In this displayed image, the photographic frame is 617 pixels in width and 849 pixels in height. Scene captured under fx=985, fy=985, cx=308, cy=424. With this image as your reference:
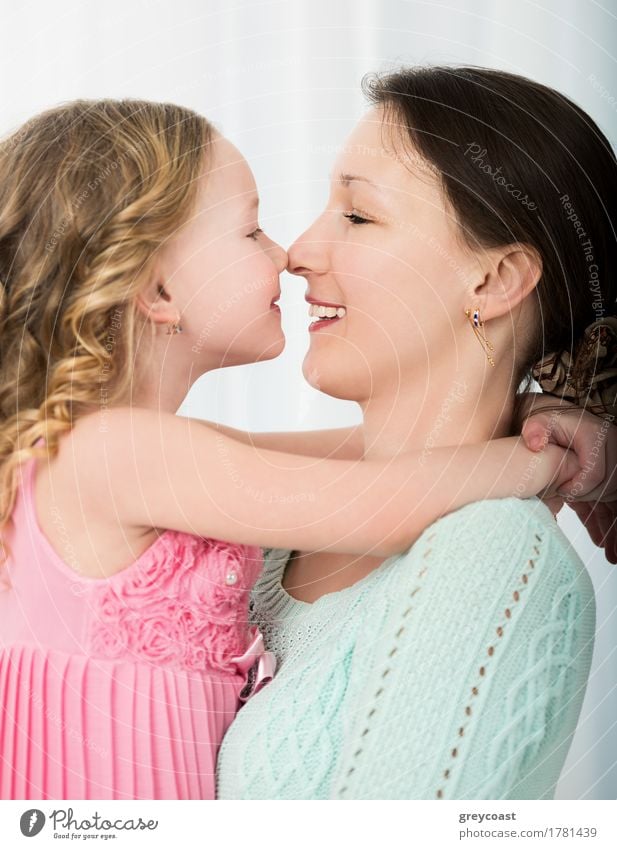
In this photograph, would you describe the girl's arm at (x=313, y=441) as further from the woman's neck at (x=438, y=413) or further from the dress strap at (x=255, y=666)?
the dress strap at (x=255, y=666)

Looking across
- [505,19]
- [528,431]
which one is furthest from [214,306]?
[505,19]

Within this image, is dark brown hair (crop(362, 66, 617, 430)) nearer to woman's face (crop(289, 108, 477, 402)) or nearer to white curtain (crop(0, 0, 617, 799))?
woman's face (crop(289, 108, 477, 402))

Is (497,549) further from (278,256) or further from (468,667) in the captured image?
(278,256)

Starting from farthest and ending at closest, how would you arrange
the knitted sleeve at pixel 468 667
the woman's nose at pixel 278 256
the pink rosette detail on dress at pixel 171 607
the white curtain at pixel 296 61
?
1. the white curtain at pixel 296 61
2. the woman's nose at pixel 278 256
3. the pink rosette detail on dress at pixel 171 607
4. the knitted sleeve at pixel 468 667

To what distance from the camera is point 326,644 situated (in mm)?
910

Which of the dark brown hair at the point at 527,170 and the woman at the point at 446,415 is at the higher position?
the dark brown hair at the point at 527,170

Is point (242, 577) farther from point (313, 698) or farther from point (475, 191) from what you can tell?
point (475, 191)

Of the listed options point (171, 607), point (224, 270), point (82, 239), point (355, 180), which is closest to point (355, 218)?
point (355, 180)

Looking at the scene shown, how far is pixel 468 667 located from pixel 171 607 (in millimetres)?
283

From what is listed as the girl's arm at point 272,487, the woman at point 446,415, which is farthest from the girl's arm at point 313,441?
the girl's arm at point 272,487

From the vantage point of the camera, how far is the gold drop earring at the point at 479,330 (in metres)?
0.97

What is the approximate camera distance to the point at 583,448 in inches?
39.0

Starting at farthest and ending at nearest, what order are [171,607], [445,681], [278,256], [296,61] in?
[296,61] < [278,256] < [171,607] < [445,681]
